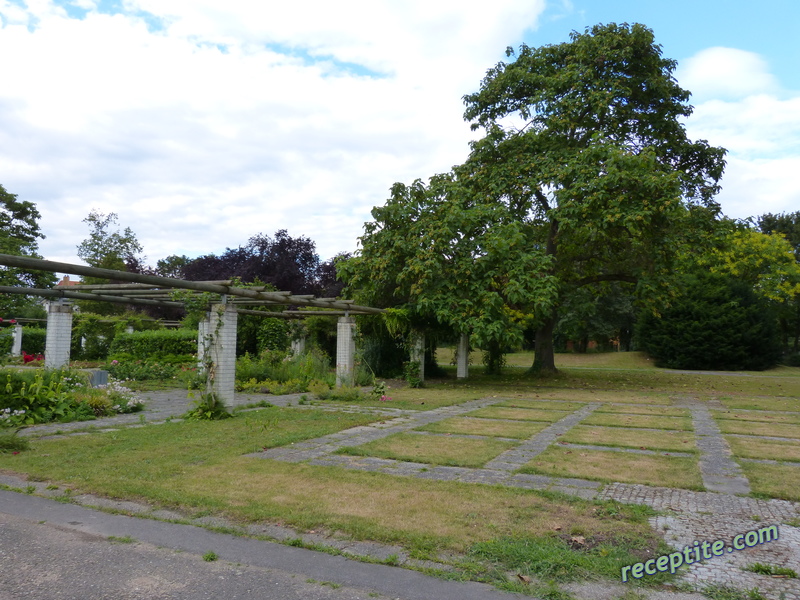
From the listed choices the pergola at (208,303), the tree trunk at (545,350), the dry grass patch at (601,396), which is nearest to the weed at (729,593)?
the pergola at (208,303)

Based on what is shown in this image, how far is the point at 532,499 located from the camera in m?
4.85

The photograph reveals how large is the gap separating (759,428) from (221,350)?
883 centimetres

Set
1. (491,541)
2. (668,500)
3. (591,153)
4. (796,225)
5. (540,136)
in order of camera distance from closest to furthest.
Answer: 1. (491,541)
2. (668,500)
3. (591,153)
4. (540,136)
5. (796,225)

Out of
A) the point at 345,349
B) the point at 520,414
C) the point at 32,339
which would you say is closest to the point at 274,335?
the point at 345,349

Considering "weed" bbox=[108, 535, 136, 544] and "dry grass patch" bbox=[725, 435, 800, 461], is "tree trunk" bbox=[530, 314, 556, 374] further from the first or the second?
"weed" bbox=[108, 535, 136, 544]

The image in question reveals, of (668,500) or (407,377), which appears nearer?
(668,500)

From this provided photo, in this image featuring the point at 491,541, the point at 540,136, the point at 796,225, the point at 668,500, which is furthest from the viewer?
the point at 796,225

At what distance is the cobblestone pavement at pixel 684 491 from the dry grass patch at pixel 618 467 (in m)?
0.15

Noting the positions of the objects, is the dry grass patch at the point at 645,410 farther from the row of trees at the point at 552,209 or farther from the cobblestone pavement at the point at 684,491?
the row of trees at the point at 552,209

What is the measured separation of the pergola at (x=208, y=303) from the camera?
23.5 ft

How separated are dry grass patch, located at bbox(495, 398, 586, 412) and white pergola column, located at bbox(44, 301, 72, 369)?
10277mm

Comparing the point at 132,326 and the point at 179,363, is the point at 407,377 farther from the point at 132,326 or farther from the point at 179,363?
the point at 132,326

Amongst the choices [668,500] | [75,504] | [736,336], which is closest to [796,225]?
[736,336]

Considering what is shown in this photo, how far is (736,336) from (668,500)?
27927 millimetres
